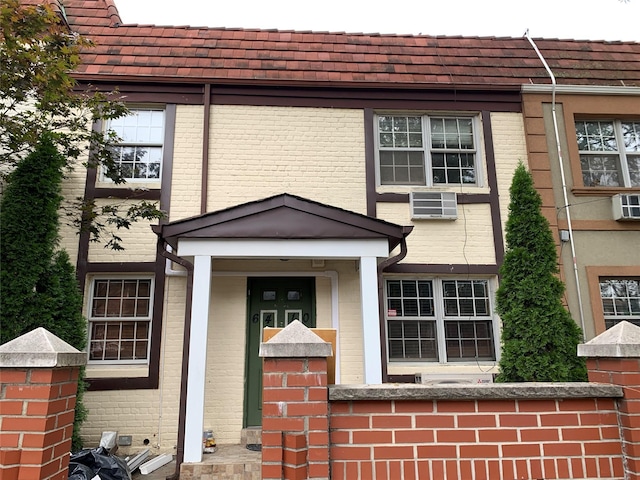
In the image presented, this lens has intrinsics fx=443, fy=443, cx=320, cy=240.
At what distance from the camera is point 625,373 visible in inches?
96.8

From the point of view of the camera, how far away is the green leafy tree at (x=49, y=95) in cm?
505

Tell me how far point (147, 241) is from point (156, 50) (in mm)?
3388

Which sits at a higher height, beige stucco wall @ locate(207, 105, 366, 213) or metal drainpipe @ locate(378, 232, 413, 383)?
beige stucco wall @ locate(207, 105, 366, 213)

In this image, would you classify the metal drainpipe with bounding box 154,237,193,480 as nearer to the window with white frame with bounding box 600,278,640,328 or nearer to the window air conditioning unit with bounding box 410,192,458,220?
the window air conditioning unit with bounding box 410,192,458,220

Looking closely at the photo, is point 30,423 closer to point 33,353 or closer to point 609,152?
point 33,353

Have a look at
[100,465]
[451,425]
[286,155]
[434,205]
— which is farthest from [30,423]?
[434,205]

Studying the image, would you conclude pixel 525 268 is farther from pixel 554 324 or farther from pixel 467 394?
pixel 467 394

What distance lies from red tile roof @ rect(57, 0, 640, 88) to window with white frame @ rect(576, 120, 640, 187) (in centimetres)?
75

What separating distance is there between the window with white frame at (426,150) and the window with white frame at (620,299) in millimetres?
2595

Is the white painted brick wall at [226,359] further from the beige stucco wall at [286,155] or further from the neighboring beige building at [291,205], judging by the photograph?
the beige stucco wall at [286,155]

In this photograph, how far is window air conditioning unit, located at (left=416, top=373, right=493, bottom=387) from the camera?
620cm

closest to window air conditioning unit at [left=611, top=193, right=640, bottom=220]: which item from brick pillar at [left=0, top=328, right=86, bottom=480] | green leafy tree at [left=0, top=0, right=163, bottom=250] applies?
green leafy tree at [left=0, top=0, right=163, bottom=250]

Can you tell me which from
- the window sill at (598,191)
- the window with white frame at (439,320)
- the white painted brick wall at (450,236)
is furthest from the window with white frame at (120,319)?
the window sill at (598,191)

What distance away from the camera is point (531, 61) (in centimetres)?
787
